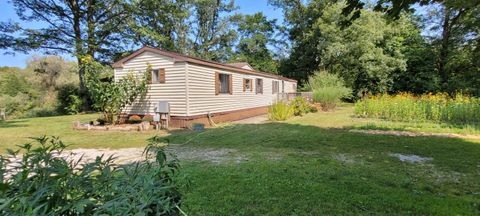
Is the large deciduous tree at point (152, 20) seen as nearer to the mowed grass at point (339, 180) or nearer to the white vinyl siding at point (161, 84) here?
the white vinyl siding at point (161, 84)

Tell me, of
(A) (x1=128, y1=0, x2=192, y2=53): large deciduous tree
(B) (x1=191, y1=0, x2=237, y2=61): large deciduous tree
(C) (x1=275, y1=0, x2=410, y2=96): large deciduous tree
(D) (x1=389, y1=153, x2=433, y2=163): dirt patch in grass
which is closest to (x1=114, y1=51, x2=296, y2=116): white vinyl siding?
(D) (x1=389, y1=153, x2=433, y2=163): dirt patch in grass

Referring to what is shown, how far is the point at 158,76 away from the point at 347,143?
23.2 ft

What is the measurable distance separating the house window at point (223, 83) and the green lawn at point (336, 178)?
15.6 feet

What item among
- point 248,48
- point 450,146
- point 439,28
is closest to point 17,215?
point 450,146

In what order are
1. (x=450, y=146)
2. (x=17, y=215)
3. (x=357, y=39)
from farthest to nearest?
(x=357, y=39) → (x=450, y=146) → (x=17, y=215)

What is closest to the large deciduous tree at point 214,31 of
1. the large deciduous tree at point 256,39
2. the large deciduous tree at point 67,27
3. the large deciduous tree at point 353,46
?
the large deciduous tree at point 256,39

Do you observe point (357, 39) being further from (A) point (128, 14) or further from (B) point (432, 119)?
(A) point (128, 14)

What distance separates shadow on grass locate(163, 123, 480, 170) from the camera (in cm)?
517

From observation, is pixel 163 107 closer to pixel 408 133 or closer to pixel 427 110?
pixel 408 133

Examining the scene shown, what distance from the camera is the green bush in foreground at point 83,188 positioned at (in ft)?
2.98

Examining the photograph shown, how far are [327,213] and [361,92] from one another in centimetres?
2286

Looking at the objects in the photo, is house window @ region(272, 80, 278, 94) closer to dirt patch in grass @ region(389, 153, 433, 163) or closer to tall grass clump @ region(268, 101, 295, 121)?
tall grass clump @ region(268, 101, 295, 121)

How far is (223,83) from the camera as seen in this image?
12.1 metres

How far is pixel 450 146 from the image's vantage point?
584 cm
